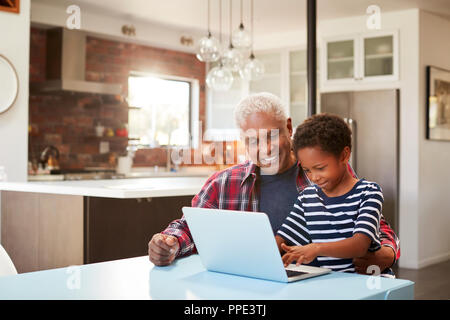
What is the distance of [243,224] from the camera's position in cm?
128

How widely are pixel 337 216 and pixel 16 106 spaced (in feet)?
10.3

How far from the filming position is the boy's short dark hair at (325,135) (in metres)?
1.62

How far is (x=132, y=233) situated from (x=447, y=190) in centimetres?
Answer: 387

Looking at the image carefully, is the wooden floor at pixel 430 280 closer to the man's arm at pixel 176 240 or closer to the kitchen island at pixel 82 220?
the kitchen island at pixel 82 220

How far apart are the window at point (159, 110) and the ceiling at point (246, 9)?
0.99 m

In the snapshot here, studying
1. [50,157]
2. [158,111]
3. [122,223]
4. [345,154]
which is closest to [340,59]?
[158,111]

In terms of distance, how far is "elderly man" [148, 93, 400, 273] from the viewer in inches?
73.4

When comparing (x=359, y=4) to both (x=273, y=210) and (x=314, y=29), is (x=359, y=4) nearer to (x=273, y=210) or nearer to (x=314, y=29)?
(x=314, y=29)

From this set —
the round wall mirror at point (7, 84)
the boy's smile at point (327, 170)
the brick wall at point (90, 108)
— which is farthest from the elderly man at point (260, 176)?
the brick wall at point (90, 108)

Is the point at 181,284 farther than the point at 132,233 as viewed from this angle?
No

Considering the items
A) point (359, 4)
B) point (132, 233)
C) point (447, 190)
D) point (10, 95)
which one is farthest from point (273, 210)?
point (447, 190)

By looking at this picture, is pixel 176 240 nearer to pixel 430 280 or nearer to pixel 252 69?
pixel 252 69
